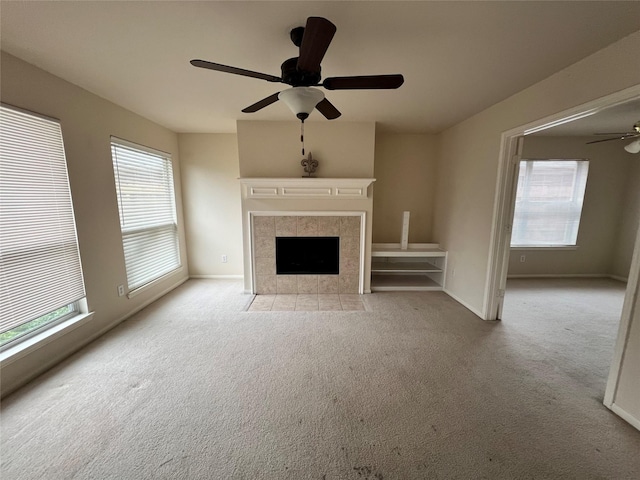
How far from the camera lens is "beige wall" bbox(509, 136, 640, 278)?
423 cm

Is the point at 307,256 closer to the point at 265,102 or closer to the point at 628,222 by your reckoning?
the point at 265,102

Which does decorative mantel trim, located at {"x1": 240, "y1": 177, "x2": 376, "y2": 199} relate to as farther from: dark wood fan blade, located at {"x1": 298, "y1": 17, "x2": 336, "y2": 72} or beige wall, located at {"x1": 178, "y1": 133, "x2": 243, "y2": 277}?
dark wood fan blade, located at {"x1": 298, "y1": 17, "x2": 336, "y2": 72}

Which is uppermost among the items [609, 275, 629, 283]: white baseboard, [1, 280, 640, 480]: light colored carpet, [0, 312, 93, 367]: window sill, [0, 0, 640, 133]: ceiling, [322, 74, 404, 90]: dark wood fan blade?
[0, 0, 640, 133]: ceiling

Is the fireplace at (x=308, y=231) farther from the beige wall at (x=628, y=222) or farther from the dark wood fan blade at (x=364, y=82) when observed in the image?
the beige wall at (x=628, y=222)

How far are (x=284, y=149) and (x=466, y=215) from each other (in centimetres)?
263

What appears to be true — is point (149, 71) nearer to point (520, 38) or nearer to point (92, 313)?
point (92, 313)

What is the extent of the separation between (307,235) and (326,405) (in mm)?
2312

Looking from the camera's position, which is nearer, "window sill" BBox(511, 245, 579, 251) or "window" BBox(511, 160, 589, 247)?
"window" BBox(511, 160, 589, 247)

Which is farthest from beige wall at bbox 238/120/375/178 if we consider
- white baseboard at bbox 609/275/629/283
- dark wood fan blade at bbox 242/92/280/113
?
white baseboard at bbox 609/275/629/283

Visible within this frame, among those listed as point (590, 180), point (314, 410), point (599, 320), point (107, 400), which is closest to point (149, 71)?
point (107, 400)

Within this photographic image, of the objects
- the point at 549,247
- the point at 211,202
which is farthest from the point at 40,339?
the point at 549,247

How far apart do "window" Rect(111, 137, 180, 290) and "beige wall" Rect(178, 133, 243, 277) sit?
31cm

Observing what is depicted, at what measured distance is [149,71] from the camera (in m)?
2.08

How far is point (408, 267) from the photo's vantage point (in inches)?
161
